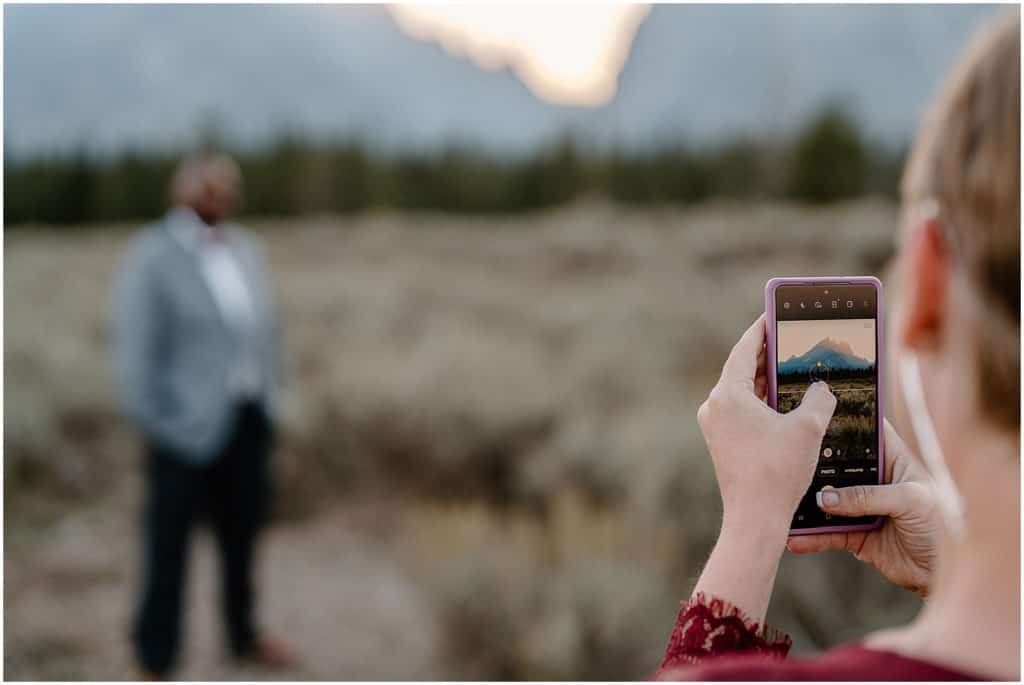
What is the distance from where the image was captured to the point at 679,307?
957 centimetres

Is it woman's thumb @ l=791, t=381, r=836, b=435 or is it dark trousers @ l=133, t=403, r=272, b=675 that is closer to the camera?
woman's thumb @ l=791, t=381, r=836, b=435

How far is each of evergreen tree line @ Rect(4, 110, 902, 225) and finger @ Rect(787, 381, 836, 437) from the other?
A: 2080cm

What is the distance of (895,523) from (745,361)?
275 mm

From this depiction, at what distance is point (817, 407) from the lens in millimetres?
991

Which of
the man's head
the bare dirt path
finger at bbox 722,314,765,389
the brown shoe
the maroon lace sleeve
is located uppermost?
the man's head

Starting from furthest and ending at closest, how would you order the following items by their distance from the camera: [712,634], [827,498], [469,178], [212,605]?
[469,178]
[212,605]
[827,498]
[712,634]

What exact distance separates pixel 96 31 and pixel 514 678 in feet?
214

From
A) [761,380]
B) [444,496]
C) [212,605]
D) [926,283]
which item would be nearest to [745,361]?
[761,380]

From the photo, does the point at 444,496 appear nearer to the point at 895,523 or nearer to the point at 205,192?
the point at 205,192

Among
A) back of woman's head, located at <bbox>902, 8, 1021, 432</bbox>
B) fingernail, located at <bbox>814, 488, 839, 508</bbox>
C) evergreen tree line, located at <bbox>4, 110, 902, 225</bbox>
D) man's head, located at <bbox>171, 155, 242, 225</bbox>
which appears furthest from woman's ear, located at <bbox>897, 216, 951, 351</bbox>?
evergreen tree line, located at <bbox>4, 110, 902, 225</bbox>

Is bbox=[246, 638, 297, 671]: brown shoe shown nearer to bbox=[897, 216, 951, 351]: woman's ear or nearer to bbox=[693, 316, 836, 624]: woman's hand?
bbox=[693, 316, 836, 624]: woman's hand

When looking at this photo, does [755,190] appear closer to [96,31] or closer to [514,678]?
[514,678]

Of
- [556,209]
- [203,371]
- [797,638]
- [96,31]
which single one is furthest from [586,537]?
[96,31]

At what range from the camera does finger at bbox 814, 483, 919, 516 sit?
1055 millimetres
